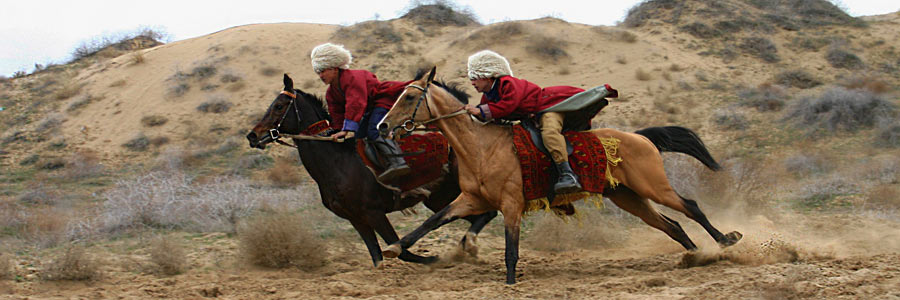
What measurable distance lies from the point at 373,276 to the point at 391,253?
4.57 feet

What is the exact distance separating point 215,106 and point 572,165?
20040 millimetres

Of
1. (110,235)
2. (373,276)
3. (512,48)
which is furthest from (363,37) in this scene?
(373,276)

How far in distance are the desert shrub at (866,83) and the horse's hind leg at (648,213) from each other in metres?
16.3

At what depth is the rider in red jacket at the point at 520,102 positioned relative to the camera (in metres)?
5.84

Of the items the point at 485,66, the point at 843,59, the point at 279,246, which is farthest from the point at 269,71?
the point at 485,66

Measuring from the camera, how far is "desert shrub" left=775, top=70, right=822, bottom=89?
22.9 meters

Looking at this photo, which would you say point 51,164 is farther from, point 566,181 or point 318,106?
point 566,181

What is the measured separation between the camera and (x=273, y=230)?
23.8 ft

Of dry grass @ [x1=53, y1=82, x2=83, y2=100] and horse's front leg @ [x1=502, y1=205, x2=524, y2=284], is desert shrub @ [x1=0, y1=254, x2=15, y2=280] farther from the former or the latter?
dry grass @ [x1=53, y1=82, x2=83, y2=100]

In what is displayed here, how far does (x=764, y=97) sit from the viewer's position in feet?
67.7

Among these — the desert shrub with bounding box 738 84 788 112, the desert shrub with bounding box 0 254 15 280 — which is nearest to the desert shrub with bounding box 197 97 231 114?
the desert shrub with bounding box 738 84 788 112

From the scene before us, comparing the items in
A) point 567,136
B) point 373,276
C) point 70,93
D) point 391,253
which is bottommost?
point 373,276

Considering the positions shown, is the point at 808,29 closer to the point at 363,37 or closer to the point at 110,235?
the point at 363,37

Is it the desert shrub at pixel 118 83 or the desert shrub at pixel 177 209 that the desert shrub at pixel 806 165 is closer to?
the desert shrub at pixel 177 209
